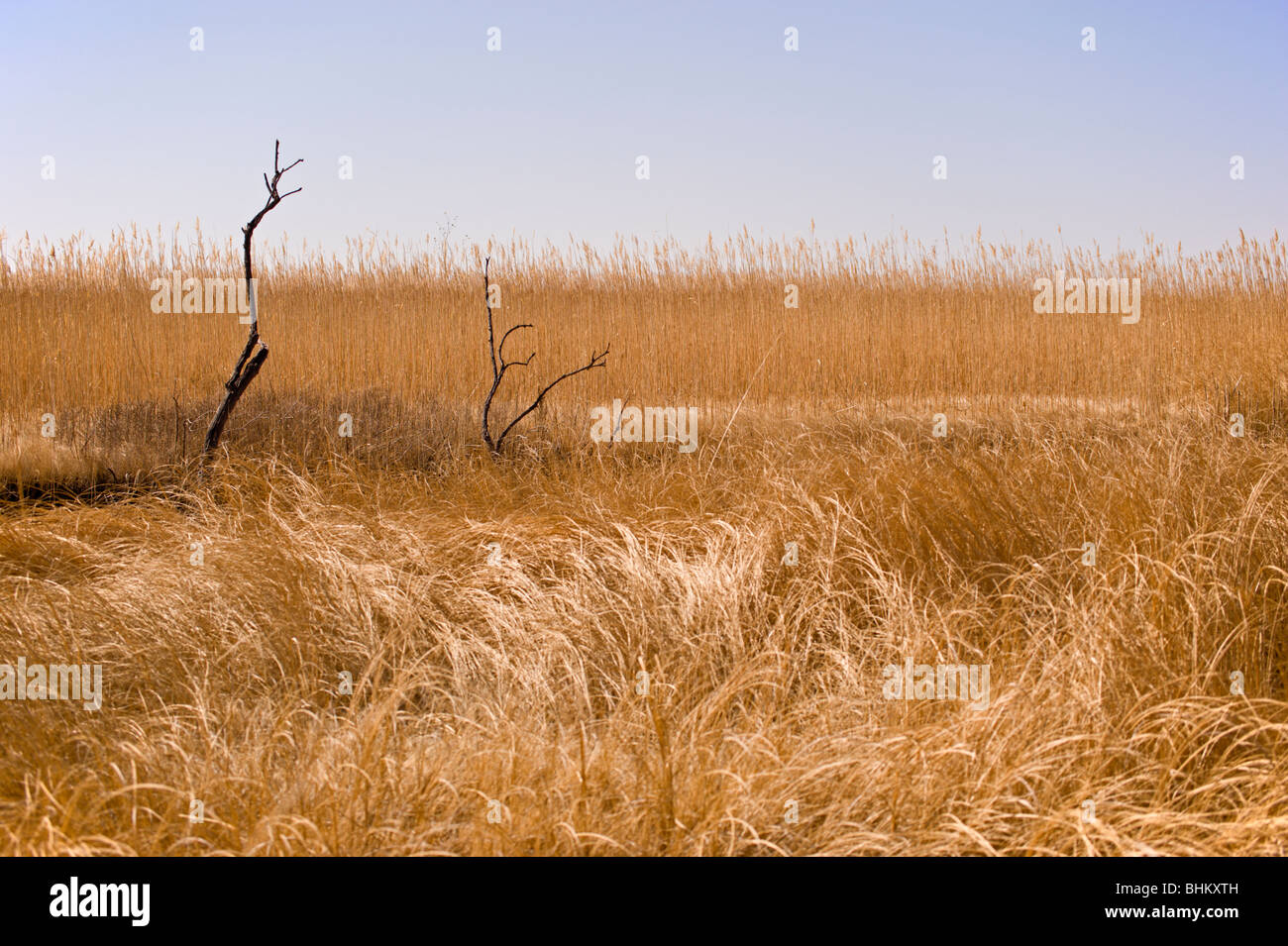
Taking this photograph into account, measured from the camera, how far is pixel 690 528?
3693 mm

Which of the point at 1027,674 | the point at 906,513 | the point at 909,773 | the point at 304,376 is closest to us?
the point at 909,773

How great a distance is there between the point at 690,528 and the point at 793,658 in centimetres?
102

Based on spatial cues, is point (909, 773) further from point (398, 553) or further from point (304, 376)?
point (304, 376)

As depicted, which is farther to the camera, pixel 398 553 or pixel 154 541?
pixel 154 541

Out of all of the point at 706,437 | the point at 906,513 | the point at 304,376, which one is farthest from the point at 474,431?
the point at 906,513

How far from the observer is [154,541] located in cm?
374

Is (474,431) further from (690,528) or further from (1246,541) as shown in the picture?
(1246,541)

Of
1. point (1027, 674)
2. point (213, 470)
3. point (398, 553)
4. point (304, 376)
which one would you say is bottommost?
point (1027, 674)

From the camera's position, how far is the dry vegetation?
6.31 feet

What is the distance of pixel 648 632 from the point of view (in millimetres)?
2863

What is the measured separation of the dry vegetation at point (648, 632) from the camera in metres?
1.92

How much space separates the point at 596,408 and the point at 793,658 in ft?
12.8

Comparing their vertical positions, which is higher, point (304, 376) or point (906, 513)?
point (304, 376)
